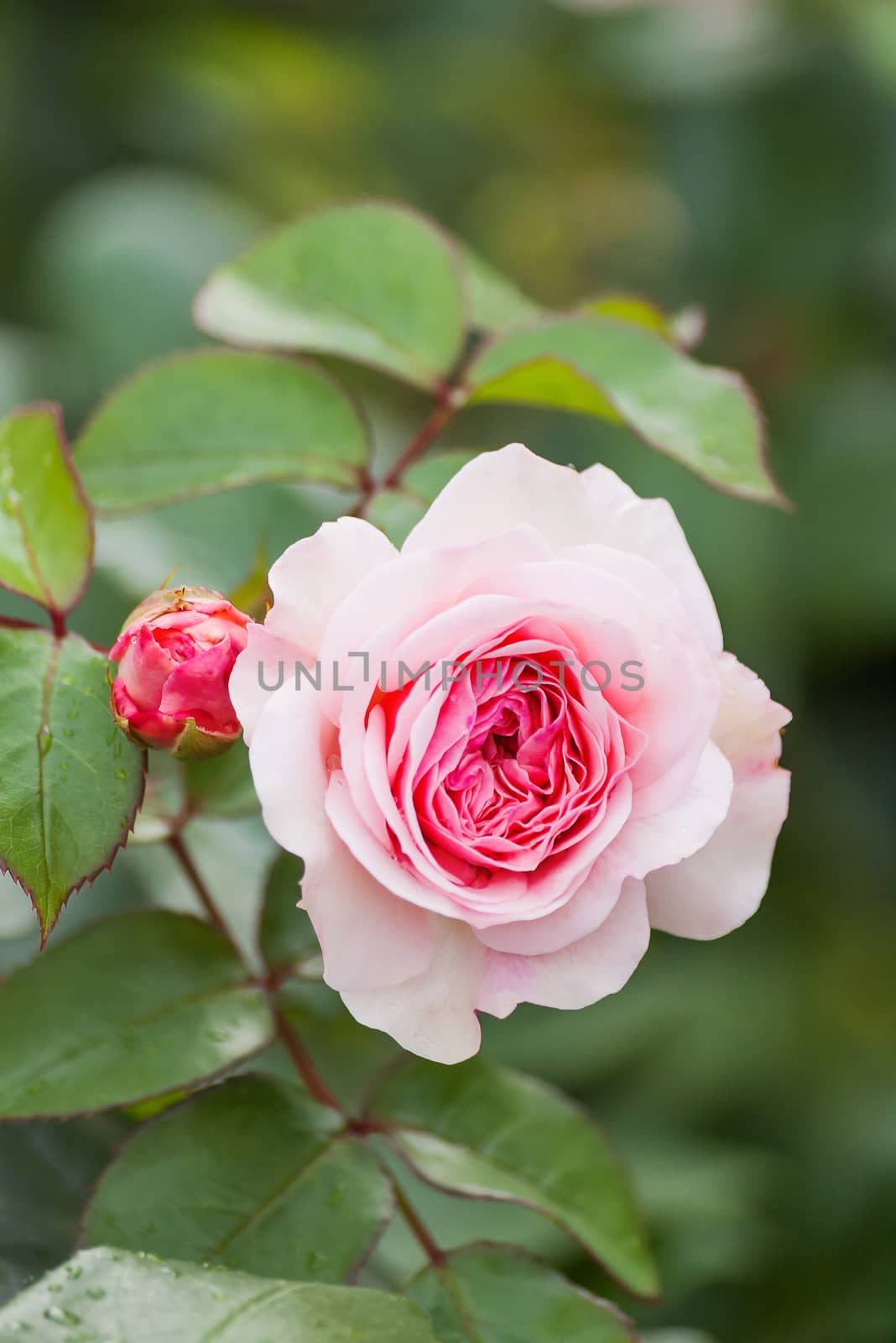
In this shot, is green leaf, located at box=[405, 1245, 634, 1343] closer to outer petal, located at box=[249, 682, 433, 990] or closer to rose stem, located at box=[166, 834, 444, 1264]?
rose stem, located at box=[166, 834, 444, 1264]

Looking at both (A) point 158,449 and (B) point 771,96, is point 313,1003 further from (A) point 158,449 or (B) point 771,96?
(B) point 771,96

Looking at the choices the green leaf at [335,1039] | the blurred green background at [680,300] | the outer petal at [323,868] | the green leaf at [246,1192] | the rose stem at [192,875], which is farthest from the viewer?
the blurred green background at [680,300]

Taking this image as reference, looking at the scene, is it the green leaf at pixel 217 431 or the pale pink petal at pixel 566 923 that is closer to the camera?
the pale pink petal at pixel 566 923

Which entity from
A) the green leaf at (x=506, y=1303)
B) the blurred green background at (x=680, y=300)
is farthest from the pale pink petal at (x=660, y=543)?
the blurred green background at (x=680, y=300)

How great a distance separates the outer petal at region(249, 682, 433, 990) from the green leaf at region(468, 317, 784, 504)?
26 cm

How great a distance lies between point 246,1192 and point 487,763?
0.22m

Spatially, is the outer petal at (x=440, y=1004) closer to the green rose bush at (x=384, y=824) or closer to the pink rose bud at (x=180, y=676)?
the green rose bush at (x=384, y=824)

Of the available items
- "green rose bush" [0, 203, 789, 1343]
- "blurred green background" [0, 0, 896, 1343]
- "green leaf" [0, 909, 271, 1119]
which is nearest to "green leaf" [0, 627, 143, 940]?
"green rose bush" [0, 203, 789, 1343]

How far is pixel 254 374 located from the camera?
72 cm

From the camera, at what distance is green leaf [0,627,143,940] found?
0.50 metres

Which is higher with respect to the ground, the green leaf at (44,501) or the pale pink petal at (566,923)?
the green leaf at (44,501)

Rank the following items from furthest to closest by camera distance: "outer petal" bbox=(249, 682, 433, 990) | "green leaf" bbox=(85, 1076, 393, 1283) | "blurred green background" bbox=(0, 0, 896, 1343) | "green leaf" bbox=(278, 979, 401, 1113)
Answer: "blurred green background" bbox=(0, 0, 896, 1343) < "green leaf" bbox=(278, 979, 401, 1113) < "green leaf" bbox=(85, 1076, 393, 1283) < "outer petal" bbox=(249, 682, 433, 990)

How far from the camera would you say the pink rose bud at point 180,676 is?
1.66 feet

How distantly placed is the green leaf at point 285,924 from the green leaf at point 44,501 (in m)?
0.19
